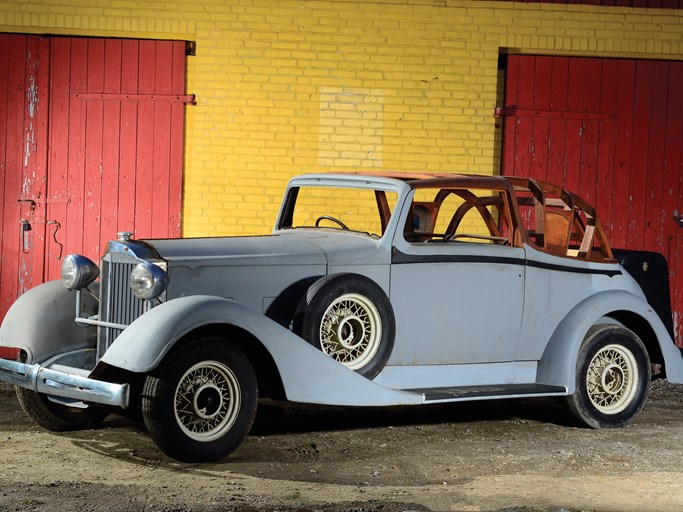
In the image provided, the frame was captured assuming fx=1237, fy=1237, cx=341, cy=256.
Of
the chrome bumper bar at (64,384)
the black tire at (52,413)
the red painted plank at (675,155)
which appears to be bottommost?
the black tire at (52,413)

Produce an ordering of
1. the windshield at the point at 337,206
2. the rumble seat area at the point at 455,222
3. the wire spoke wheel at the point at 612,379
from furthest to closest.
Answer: the windshield at the point at 337,206 < the wire spoke wheel at the point at 612,379 < the rumble seat area at the point at 455,222

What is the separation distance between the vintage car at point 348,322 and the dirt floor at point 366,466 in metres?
0.27

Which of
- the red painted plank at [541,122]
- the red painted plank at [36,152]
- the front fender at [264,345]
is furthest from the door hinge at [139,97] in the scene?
the front fender at [264,345]

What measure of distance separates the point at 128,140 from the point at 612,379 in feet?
17.2

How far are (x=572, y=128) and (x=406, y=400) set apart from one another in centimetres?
524

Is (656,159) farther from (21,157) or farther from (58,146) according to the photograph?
(21,157)

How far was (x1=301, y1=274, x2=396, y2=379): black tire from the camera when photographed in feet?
23.2

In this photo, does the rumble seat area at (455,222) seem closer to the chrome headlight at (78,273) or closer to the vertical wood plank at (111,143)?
the chrome headlight at (78,273)

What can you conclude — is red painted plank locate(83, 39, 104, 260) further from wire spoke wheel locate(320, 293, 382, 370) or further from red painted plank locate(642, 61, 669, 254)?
red painted plank locate(642, 61, 669, 254)

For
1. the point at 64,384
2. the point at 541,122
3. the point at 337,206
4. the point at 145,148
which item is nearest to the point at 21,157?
the point at 145,148

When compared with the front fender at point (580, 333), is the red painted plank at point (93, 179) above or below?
above

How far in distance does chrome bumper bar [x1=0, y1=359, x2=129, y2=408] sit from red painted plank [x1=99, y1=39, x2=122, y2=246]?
4.22 m

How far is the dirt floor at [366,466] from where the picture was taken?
5934mm

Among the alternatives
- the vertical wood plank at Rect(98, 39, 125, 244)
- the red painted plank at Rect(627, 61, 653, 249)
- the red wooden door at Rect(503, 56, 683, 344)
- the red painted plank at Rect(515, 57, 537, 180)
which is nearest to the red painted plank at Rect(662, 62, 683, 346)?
the red wooden door at Rect(503, 56, 683, 344)
